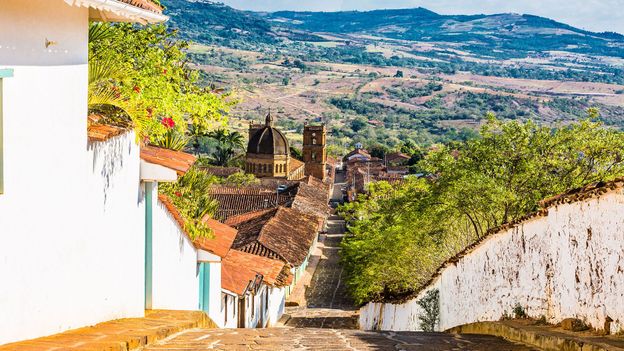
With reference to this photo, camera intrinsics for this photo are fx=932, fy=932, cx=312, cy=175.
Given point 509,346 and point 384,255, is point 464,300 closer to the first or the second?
point 509,346

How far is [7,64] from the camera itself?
570 cm

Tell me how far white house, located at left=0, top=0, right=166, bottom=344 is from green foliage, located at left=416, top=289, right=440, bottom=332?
729cm

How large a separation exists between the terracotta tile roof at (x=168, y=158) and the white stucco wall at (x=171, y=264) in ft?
1.78

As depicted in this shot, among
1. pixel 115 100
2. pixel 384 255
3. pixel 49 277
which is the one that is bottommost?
pixel 384 255

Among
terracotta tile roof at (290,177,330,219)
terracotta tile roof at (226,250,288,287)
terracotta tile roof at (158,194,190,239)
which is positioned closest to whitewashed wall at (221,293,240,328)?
terracotta tile roof at (226,250,288,287)

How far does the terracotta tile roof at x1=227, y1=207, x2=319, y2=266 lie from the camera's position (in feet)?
115

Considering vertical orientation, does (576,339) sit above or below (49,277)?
below

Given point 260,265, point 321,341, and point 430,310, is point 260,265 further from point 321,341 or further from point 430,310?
point 321,341

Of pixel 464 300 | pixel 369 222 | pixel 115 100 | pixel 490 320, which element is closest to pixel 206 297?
pixel 464 300

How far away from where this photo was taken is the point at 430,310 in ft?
49.5

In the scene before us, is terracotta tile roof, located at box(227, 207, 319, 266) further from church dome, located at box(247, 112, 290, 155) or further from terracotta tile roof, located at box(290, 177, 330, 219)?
church dome, located at box(247, 112, 290, 155)

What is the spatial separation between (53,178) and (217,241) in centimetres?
790

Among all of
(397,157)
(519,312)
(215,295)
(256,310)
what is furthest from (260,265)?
(397,157)

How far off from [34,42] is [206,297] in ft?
30.9
